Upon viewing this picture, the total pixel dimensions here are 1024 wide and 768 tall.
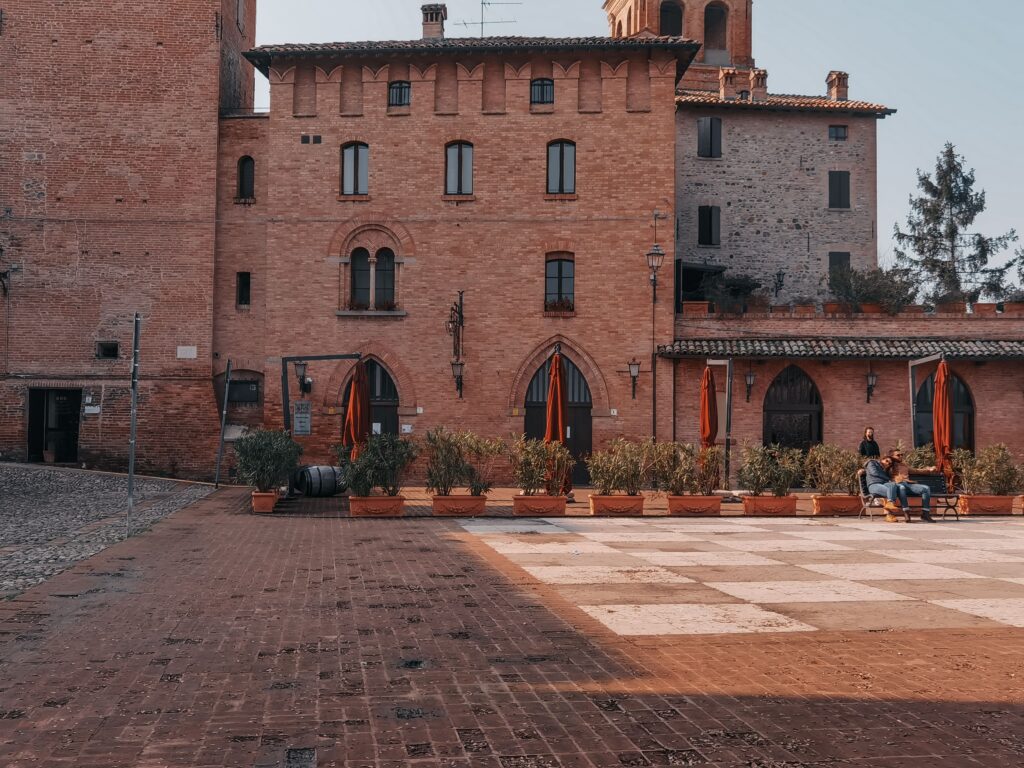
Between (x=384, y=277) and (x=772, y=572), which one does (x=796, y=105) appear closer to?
(x=384, y=277)

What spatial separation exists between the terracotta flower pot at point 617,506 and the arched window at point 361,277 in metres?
11.0

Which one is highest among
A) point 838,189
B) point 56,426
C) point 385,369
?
point 838,189

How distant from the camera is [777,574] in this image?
34.6ft

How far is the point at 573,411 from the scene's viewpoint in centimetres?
2608

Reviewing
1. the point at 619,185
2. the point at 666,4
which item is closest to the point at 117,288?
the point at 619,185

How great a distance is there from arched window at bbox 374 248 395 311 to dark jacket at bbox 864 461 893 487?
13.6 metres

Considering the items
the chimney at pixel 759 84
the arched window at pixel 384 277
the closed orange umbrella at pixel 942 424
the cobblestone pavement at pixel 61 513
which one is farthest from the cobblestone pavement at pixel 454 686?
the chimney at pixel 759 84

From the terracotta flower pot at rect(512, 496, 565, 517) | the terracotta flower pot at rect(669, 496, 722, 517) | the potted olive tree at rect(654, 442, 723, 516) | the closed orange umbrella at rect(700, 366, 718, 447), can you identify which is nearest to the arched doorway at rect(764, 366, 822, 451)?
the closed orange umbrella at rect(700, 366, 718, 447)

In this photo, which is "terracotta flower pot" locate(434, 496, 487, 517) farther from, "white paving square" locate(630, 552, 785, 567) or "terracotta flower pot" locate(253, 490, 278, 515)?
"white paving square" locate(630, 552, 785, 567)

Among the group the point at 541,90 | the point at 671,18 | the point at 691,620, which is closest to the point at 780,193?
the point at 541,90

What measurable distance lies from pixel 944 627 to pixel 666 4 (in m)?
42.6

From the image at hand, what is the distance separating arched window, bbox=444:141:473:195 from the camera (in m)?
26.7

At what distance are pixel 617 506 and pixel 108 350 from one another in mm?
16329

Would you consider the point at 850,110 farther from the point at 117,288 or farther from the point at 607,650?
the point at 607,650
